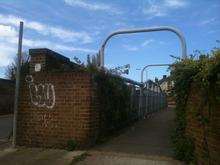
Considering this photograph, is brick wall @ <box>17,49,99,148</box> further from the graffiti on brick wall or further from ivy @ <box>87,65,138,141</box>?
ivy @ <box>87,65,138,141</box>

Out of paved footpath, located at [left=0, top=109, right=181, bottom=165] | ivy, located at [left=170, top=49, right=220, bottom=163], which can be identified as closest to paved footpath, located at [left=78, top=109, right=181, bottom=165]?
paved footpath, located at [left=0, top=109, right=181, bottom=165]

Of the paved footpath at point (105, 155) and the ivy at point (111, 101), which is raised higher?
the ivy at point (111, 101)

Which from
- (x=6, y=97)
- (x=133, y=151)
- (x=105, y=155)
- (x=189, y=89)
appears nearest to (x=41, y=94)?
(x=105, y=155)

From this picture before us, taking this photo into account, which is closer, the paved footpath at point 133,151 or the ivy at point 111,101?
the paved footpath at point 133,151

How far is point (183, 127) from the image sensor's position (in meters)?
10.6

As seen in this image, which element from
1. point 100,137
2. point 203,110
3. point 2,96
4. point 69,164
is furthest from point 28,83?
point 2,96

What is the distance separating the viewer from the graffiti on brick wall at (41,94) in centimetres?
1169

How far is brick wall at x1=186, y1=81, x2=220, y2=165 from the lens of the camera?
7348mm

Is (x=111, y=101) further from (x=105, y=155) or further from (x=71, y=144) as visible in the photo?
(x=105, y=155)

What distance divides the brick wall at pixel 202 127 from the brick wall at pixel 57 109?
8.88ft

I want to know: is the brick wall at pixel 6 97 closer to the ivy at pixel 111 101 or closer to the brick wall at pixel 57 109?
the ivy at pixel 111 101

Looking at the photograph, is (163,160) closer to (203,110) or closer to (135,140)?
(203,110)

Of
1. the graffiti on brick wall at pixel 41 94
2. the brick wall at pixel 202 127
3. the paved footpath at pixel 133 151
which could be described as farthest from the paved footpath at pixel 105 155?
the graffiti on brick wall at pixel 41 94

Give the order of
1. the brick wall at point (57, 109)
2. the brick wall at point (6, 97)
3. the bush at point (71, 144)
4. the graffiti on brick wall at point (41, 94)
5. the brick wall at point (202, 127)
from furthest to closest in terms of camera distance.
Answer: the brick wall at point (6, 97) < the graffiti on brick wall at point (41, 94) < the brick wall at point (57, 109) < the bush at point (71, 144) < the brick wall at point (202, 127)
